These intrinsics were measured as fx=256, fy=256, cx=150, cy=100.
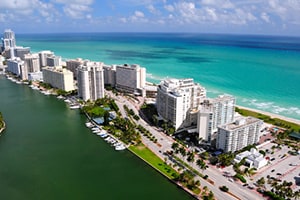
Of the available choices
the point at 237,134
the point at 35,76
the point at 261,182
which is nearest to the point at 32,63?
the point at 35,76

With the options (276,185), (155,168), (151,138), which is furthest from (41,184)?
(276,185)

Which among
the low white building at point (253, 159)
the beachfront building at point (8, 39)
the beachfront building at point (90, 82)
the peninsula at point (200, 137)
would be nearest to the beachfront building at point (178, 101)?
the peninsula at point (200, 137)

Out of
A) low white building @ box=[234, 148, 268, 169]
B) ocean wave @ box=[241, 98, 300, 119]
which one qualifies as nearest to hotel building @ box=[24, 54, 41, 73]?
ocean wave @ box=[241, 98, 300, 119]

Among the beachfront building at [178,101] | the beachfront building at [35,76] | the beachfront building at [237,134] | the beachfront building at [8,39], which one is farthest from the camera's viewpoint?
the beachfront building at [8,39]

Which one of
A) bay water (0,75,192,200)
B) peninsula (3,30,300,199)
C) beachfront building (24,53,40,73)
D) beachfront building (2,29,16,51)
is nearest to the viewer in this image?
bay water (0,75,192,200)

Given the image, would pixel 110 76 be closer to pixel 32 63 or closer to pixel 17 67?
pixel 32 63

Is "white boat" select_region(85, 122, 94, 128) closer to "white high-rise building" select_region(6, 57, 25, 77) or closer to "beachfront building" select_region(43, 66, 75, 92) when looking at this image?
"beachfront building" select_region(43, 66, 75, 92)

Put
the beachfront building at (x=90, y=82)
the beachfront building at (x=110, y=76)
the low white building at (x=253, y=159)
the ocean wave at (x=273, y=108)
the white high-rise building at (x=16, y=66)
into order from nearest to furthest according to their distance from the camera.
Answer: the low white building at (x=253, y=159)
the ocean wave at (x=273, y=108)
the beachfront building at (x=90, y=82)
the beachfront building at (x=110, y=76)
the white high-rise building at (x=16, y=66)

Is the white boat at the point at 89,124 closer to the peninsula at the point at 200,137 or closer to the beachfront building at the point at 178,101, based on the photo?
the peninsula at the point at 200,137
